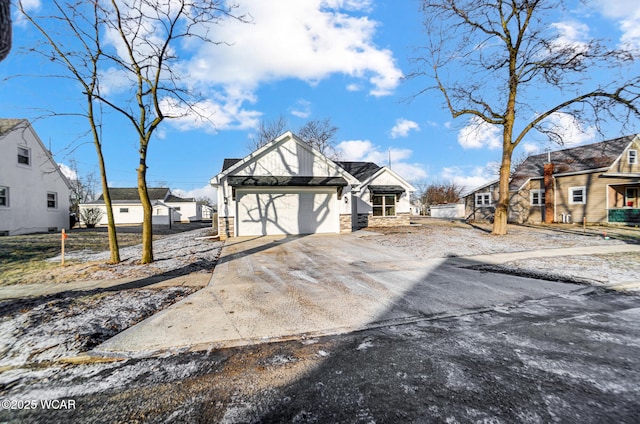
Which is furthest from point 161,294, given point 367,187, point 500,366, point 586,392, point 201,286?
point 367,187

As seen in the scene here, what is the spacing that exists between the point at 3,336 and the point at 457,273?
25.5 ft

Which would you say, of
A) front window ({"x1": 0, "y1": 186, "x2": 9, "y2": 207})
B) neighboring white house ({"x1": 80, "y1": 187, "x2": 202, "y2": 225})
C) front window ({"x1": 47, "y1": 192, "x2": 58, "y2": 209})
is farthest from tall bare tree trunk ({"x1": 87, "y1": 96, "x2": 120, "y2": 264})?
neighboring white house ({"x1": 80, "y1": 187, "x2": 202, "y2": 225})

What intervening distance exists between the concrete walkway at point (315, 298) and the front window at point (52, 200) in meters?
19.0

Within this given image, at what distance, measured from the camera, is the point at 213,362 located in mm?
2742

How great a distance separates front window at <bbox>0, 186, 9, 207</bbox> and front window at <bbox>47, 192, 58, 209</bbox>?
321 centimetres

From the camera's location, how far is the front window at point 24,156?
663 inches

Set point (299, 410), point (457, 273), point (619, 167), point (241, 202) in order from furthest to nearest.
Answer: point (619, 167)
point (241, 202)
point (457, 273)
point (299, 410)

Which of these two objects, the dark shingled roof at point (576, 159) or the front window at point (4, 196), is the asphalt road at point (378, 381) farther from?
the dark shingled roof at point (576, 159)

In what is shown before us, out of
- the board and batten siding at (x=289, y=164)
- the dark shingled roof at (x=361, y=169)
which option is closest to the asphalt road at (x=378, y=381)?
the board and batten siding at (x=289, y=164)

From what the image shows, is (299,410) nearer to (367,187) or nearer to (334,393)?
(334,393)

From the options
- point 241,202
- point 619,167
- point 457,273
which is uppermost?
point 619,167

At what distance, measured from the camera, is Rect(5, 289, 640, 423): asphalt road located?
78.0 inches

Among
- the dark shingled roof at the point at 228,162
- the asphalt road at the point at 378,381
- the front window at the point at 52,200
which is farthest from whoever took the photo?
the front window at the point at 52,200

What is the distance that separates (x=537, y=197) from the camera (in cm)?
2180
